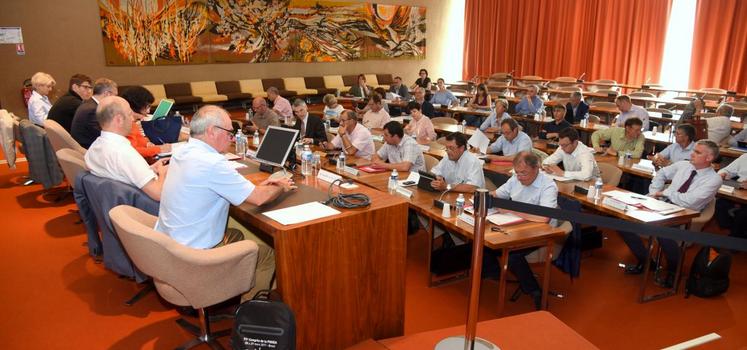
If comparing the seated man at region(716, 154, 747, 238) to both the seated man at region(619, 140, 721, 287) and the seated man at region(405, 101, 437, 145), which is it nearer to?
the seated man at region(619, 140, 721, 287)

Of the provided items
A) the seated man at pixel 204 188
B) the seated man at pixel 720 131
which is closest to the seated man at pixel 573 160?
the seated man at pixel 720 131

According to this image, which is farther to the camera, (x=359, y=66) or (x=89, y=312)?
(x=359, y=66)

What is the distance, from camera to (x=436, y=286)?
4219 mm

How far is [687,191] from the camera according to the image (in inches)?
173

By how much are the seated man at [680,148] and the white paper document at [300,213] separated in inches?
183

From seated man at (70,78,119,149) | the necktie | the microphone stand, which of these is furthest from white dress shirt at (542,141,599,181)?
seated man at (70,78,119,149)

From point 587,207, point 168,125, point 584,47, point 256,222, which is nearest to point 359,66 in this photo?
point 584,47

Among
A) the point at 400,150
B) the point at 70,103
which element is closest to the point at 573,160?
the point at 400,150

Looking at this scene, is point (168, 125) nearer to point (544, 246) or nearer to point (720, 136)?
point (544, 246)

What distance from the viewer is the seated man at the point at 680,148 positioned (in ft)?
18.3

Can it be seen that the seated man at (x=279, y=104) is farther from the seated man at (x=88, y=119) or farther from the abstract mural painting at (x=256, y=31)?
the abstract mural painting at (x=256, y=31)

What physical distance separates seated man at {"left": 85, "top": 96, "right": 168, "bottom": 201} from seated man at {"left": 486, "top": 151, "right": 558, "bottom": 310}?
2561 mm

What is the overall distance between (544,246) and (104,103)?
3.26 m

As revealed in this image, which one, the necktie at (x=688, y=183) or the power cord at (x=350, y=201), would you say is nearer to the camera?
the power cord at (x=350, y=201)
